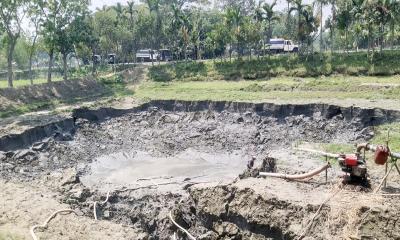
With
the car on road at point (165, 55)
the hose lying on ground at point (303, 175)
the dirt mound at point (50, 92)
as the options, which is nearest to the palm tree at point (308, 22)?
the dirt mound at point (50, 92)

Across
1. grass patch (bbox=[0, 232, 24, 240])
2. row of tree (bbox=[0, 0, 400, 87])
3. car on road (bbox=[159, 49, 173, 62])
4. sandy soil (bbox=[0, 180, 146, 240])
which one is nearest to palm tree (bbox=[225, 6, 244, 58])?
row of tree (bbox=[0, 0, 400, 87])

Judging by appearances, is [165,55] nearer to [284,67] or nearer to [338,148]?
[284,67]

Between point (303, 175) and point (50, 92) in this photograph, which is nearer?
point (303, 175)

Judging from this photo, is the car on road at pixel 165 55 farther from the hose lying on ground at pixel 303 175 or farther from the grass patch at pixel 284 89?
the hose lying on ground at pixel 303 175

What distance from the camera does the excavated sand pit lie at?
14734 millimetres

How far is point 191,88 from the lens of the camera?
45.6 m

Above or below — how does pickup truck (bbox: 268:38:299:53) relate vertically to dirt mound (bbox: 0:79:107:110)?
above

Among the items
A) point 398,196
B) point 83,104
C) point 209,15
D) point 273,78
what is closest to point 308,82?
point 273,78

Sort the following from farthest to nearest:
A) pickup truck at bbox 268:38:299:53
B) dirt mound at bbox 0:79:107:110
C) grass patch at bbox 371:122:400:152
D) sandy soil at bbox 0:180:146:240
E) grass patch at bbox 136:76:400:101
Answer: pickup truck at bbox 268:38:299:53 → dirt mound at bbox 0:79:107:110 → grass patch at bbox 136:76:400:101 → grass patch at bbox 371:122:400:152 → sandy soil at bbox 0:180:146:240

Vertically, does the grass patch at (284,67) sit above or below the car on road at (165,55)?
below

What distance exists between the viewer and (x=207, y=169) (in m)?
27.4

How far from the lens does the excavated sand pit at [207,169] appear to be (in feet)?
48.3

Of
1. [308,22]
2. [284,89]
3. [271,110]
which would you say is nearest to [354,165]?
[271,110]

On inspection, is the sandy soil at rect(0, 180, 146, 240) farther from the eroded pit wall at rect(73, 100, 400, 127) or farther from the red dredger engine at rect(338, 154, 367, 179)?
the eroded pit wall at rect(73, 100, 400, 127)
